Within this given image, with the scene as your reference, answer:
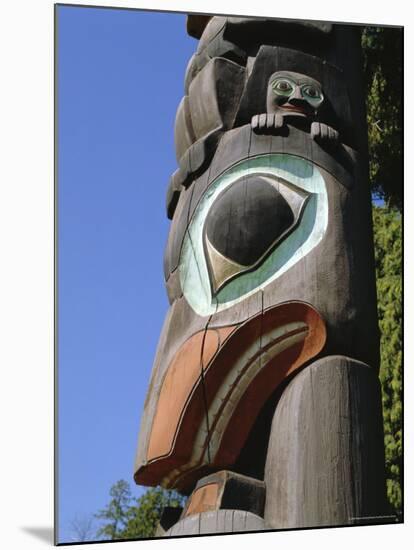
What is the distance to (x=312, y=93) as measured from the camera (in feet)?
16.7

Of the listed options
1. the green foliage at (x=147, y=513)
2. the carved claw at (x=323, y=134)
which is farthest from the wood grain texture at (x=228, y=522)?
the green foliage at (x=147, y=513)

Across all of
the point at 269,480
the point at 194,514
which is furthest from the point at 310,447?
the point at 194,514

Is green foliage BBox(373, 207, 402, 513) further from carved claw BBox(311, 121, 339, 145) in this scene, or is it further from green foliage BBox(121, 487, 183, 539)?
carved claw BBox(311, 121, 339, 145)

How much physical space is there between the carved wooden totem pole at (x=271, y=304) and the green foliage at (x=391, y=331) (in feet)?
7.56

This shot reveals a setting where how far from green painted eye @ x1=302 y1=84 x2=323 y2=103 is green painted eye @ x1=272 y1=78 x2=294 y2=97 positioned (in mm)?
62

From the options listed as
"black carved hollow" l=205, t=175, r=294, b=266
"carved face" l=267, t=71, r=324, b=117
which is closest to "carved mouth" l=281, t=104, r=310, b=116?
"carved face" l=267, t=71, r=324, b=117

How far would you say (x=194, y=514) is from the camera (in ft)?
14.4

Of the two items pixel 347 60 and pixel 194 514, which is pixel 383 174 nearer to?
pixel 347 60

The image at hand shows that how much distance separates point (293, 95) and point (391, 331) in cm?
307

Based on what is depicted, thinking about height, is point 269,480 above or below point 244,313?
below

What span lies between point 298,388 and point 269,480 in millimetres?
371

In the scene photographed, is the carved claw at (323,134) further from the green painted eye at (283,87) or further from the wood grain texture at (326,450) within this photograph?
the wood grain texture at (326,450)

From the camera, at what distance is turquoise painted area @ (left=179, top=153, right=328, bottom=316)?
15.5 feet

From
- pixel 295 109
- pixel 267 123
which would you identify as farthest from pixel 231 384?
pixel 295 109
